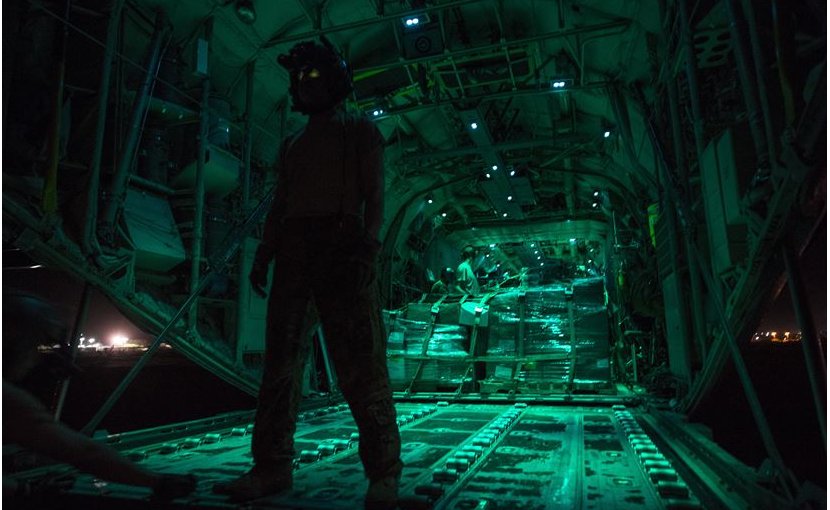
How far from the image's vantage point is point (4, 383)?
137cm

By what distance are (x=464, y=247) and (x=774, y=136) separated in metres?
13.7

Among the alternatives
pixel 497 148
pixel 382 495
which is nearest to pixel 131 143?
pixel 382 495

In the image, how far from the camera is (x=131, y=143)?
443cm

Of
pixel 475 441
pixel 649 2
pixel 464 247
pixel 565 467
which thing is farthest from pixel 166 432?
pixel 464 247

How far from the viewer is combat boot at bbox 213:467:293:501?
1991mm

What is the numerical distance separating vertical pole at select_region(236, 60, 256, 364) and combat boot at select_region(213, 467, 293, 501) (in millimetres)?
3533

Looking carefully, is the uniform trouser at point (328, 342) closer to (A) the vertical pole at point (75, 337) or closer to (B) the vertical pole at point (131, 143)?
(A) the vertical pole at point (75, 337)

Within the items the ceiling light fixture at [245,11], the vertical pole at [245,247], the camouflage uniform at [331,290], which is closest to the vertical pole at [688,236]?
the camouflage uniform at [331,290]

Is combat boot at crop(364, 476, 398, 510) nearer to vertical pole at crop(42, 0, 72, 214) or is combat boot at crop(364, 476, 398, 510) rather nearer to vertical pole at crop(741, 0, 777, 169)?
vertical pole at crop(741, 0, 777, 169)

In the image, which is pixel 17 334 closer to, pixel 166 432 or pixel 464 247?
pixel 166 432

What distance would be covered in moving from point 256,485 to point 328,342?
0.68m

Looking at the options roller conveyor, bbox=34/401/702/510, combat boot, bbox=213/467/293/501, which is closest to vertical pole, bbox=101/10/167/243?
roller conveyor, bbox=34/401/702/510

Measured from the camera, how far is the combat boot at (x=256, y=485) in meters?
1.99

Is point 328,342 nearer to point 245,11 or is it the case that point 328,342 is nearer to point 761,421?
point 761,421
